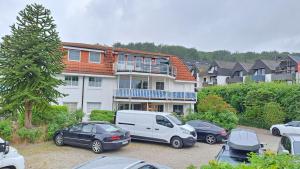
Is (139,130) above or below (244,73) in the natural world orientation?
below

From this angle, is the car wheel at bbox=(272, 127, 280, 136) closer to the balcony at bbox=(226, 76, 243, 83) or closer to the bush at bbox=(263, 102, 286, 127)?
the bush at bbox=(263, 102, 286, 127)

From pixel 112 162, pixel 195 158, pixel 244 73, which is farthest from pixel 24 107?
pixel 244 73

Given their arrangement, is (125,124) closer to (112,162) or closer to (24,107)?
(24,107)

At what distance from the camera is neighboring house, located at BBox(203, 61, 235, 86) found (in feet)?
208

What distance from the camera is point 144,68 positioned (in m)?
29.7

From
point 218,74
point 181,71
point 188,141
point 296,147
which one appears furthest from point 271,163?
point 218,74

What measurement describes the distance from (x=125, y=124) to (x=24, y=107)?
6.48 metres

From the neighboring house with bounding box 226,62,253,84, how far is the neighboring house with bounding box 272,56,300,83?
678 cm

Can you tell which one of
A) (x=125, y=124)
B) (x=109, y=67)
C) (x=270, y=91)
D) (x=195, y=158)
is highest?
(x=109, y=67)

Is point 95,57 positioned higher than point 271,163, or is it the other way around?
point 95,57

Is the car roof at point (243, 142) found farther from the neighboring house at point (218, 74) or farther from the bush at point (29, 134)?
the neighboring house at point (218, 74)

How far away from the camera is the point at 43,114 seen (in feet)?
65.0

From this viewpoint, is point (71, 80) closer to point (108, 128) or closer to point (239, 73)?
point (108, 128)

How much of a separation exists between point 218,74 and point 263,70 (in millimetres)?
11889
